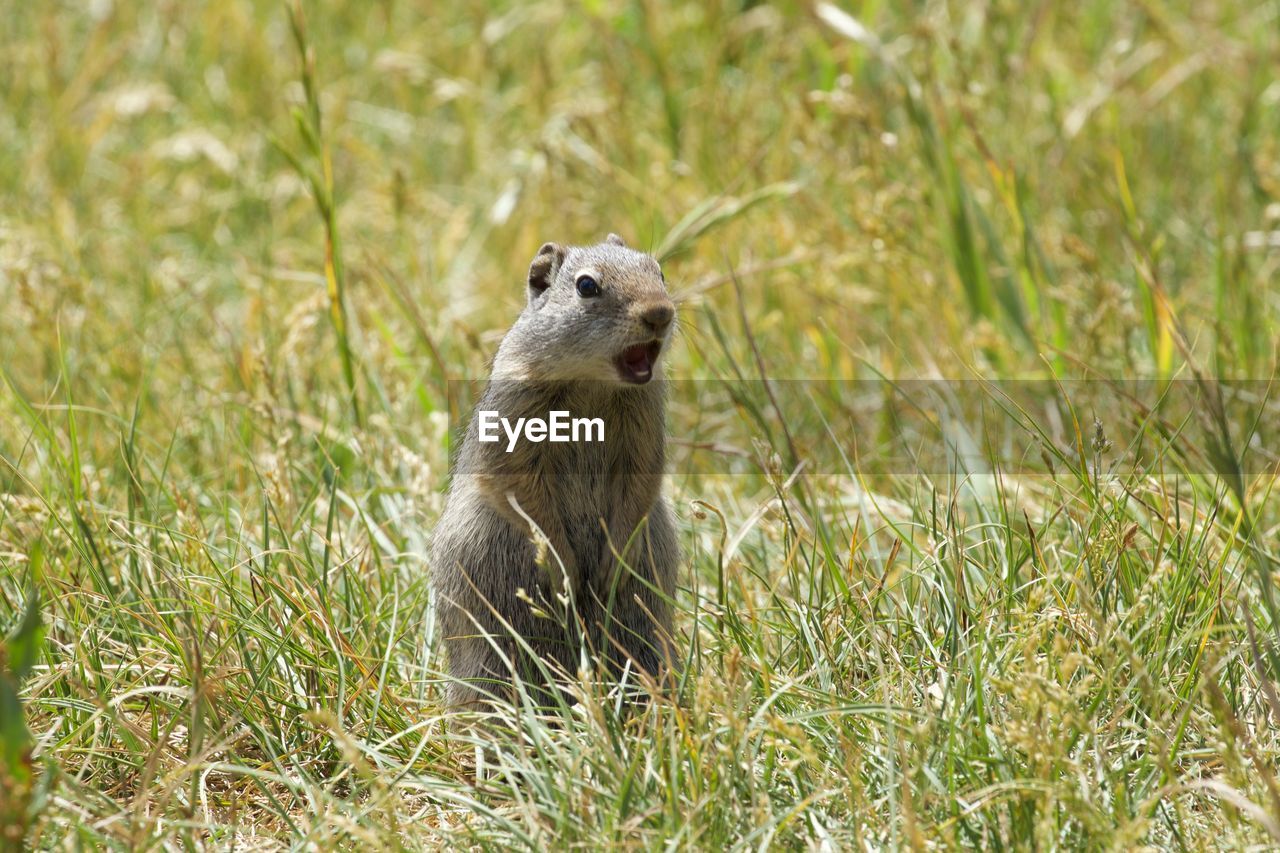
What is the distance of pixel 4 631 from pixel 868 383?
295cm

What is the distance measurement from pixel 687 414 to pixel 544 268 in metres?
1.63

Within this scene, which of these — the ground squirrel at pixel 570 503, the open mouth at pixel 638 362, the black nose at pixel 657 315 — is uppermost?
the black nose at pixel 657 315

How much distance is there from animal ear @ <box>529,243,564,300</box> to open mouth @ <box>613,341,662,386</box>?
14.8 inches

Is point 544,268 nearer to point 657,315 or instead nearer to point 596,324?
point 596,324

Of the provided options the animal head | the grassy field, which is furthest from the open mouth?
the grassy field

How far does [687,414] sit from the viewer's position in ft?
16.0

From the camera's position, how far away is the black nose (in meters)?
2.96

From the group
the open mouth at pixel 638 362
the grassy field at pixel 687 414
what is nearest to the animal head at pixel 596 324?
the open mouth at pixel 638 362

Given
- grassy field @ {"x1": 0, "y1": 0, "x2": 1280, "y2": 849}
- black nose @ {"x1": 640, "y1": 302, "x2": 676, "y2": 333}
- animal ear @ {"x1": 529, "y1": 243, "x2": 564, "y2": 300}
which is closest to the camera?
grassy field @ {"x1": 0, "y1": 0, "x2": 1280, "y2": 849}

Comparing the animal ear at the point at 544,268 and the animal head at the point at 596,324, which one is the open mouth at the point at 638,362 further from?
the animal ear at the point at 544,268

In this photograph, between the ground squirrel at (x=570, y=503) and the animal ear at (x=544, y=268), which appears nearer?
the ground squirrel at (x=570, y=503)

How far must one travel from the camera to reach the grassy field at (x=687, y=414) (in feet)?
7.97

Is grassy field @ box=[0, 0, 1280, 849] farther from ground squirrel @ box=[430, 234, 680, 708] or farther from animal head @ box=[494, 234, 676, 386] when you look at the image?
animal head @ box=[494, 234, 676, 386]

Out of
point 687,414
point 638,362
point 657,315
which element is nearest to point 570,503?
point 638,362
